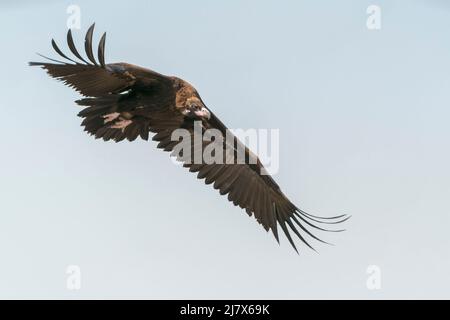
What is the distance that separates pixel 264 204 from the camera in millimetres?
14094

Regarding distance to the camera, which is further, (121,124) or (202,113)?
(121,124)

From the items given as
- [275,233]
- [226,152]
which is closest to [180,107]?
[226,152]

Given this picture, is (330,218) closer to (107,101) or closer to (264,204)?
(264,204)

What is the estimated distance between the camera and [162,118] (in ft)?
43.2

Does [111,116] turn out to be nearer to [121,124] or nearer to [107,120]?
[107,120]

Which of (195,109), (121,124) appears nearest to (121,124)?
(121,124)

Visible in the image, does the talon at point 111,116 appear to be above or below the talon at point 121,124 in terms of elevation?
above

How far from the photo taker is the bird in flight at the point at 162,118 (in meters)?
12.0

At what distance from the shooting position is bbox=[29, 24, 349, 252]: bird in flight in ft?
39.4

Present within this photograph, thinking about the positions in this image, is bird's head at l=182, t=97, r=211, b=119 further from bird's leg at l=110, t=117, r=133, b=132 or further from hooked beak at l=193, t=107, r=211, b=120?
bird's leg at l=110, t=117, r=133, b=132

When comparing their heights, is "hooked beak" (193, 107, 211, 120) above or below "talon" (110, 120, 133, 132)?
above

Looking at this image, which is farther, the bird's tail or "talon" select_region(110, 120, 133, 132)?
"talon" select_region(110, 120, 133, 132)

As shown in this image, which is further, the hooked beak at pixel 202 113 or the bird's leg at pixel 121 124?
the bird's leg at pixel 121 124

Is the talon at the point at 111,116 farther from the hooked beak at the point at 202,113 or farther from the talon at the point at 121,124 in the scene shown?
the hooked beak at the point at 202,113
